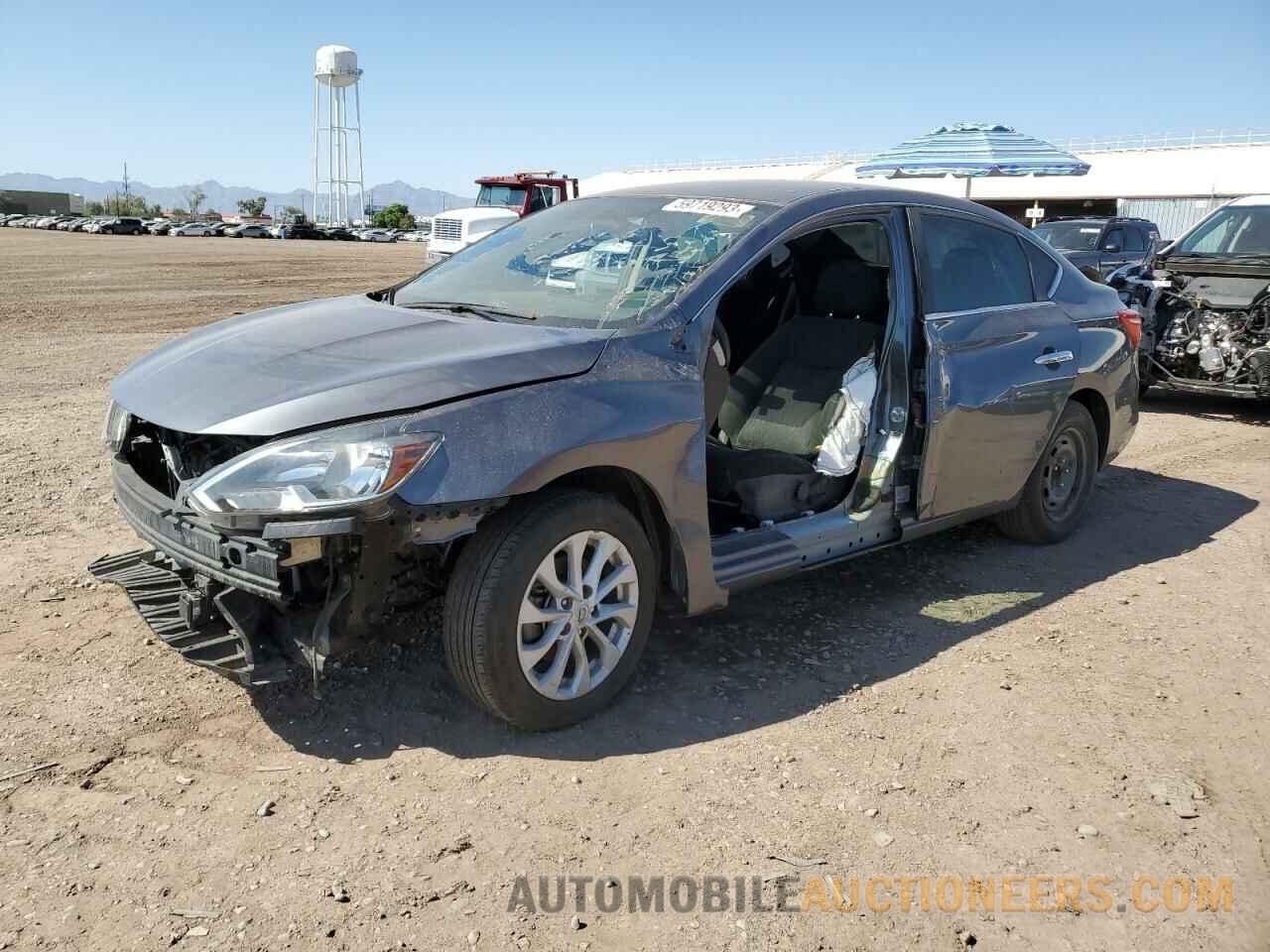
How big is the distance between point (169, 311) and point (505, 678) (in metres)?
15.7

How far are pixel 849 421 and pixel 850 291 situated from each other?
2.36 ft

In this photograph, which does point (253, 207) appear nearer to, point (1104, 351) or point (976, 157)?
point (976, 157)

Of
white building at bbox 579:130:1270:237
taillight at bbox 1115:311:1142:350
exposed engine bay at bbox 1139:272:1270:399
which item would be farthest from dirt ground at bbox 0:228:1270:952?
white building at bbox 579:130:1270:237

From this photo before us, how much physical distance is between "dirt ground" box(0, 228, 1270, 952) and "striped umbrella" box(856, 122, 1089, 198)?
10.7m

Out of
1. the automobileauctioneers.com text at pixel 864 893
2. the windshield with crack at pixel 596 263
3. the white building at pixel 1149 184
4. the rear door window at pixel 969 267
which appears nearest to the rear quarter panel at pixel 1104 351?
the rear door window at pixel 969 267

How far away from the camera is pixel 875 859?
2887mm

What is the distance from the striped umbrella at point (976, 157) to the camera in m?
14.5

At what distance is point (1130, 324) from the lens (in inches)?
226

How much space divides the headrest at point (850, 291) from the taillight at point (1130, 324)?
5.44ft

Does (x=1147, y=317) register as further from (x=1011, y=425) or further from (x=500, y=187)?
(x=500, y=187)

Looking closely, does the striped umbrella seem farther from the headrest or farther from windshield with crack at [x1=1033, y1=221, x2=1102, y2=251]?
the headrest

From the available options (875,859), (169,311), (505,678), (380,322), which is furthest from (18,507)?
(169,311)

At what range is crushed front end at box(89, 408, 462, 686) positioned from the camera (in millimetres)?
2914

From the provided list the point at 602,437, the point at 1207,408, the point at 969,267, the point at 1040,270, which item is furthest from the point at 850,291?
the point at 1207,408
